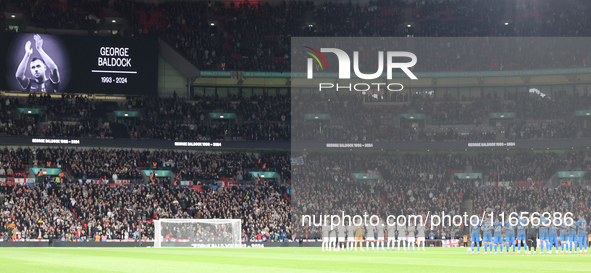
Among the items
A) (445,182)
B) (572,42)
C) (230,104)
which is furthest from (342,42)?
(572,42)

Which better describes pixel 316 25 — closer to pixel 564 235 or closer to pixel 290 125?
pixel 290 125

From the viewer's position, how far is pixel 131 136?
52906 millimetres

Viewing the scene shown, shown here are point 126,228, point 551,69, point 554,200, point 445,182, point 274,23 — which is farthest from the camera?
point 274,23

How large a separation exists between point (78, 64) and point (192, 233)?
20471 mm

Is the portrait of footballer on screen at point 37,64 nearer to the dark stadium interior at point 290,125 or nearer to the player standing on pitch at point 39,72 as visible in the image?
the player standing on pitch at point 39,72

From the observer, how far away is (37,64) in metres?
51.1

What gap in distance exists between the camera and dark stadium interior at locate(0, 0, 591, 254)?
47.0 m

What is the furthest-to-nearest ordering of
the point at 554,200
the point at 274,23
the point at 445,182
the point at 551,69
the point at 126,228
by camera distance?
the point at 274,23
the point at 551,69
the point at 445,182
the point at 554,200
the point at 126,228

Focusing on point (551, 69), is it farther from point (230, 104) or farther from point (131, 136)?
point (131, 136)

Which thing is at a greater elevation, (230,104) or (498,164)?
(230,104)

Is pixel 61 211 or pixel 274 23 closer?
pixel 61 211

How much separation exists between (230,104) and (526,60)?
85.0 ft

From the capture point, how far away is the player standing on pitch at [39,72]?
167 feet

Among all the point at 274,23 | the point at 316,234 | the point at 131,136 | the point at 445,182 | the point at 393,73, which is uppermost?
the point at 274,23
